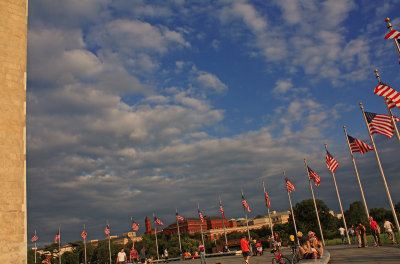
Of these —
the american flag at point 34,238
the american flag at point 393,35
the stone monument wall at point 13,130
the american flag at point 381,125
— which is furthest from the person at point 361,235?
the american flag at point 34,238

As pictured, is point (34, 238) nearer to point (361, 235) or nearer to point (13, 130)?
point (13, 130)

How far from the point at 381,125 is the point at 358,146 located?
5618 millimetres

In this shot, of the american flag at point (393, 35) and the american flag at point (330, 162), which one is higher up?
the american flag at point (393, 35)

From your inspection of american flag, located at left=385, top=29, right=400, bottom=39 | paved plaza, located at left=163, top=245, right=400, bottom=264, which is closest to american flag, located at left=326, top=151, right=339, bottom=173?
paved plaza, located at left=163, top=245, right=400, bottom=264

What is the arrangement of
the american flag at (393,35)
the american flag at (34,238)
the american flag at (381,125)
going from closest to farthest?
the american flag at (393,35), the american flag at (381,125), the american flag at (34,238)

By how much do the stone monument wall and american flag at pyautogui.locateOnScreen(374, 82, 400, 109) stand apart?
2171 cm

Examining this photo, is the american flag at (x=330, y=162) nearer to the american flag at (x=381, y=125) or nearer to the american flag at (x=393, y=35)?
the american flag at (x=381, y=125)

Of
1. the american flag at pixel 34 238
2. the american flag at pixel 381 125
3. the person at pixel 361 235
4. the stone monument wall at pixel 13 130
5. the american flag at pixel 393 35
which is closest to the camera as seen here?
the american flag at pixel 393 35

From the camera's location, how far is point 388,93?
1775cm

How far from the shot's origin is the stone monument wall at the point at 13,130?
18734mm

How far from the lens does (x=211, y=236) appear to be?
132m

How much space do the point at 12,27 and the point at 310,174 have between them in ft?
102

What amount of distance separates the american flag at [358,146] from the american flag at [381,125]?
4231 millimetres

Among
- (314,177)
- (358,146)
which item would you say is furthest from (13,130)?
(314,177)
